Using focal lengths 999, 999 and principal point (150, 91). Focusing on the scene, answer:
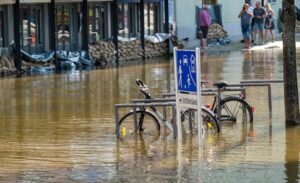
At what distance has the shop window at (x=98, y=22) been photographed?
35656 mm

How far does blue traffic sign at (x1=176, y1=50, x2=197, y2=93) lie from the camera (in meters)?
14.0

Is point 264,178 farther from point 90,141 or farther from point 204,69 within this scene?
point 204,69

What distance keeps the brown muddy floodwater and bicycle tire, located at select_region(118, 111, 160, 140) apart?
218mm

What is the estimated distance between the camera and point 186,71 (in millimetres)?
14219

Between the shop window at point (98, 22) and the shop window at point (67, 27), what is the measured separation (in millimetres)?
650

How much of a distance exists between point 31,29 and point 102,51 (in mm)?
2897

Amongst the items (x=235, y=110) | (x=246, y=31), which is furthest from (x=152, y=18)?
(x=235, y=110)

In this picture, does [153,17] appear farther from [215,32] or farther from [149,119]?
[149,119]

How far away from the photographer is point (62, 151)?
14844mm

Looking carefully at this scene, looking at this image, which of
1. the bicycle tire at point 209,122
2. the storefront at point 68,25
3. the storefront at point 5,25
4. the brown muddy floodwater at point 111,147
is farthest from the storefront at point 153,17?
the bicycle tire at point 209,122

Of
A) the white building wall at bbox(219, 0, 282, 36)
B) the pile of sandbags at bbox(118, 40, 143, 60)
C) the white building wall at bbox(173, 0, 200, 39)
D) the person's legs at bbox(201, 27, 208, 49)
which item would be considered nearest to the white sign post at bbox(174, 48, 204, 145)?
the pile of sandbags at bbox(118, 40, 143, 60)

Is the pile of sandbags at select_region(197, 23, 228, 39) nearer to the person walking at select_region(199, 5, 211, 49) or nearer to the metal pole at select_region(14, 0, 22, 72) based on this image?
the person walking at select_region(199, 5, 211, 49)

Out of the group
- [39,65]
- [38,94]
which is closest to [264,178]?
[38,94]

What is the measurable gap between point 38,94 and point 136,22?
1462cm
